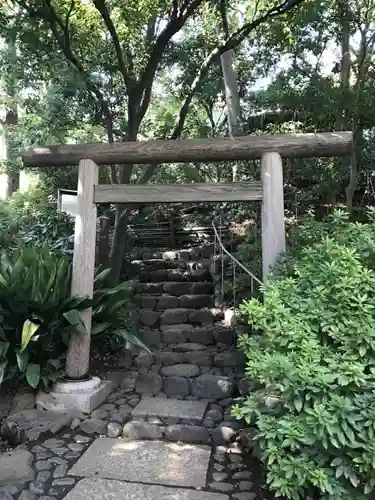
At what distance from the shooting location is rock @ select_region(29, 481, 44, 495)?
90.7 inches

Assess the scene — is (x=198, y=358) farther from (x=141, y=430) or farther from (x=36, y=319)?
(x=36, y=319)

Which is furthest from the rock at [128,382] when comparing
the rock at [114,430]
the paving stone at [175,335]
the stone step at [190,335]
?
the paving stone at [175,335]

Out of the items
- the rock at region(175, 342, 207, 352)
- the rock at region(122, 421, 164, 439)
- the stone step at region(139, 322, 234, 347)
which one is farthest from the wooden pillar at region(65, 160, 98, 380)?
the stone step at region(139, 322, 234, 347)

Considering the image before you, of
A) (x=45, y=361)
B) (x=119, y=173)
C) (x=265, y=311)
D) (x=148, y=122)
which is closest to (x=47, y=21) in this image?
(x=119, y=173)

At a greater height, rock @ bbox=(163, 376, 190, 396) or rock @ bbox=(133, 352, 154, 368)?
rock @ bbox=(133, 352, 154, 368)

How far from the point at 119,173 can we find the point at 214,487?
3.62m

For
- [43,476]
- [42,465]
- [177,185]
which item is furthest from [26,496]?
[177,185]

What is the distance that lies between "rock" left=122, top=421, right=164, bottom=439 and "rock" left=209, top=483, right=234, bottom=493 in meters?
0.66

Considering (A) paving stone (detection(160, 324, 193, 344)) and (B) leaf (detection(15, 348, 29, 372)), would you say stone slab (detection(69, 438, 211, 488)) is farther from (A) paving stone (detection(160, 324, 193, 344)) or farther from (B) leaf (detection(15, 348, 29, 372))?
(A) paving stone (detection(160, 324, 193, 344))

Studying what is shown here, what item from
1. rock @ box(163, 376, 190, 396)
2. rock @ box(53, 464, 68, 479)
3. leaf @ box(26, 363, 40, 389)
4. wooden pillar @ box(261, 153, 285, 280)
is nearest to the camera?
rock @ box(53, 464, 68, 479)

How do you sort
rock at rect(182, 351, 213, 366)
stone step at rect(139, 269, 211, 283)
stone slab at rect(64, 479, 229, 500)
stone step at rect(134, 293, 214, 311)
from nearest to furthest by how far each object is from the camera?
stone slab at rect(64, 479, 229, 500) → rock at rect(182, 351, 213, 366) → stone step at rect(134, 293, 214, 311) → stone step at rect(139, 269, 211, 283)

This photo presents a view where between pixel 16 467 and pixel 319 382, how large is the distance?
189 cm

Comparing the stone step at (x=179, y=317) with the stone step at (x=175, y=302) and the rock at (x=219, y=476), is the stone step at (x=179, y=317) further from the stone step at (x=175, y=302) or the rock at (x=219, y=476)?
the rock at (x=219, y=476)

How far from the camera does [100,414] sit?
3279 millimetres
